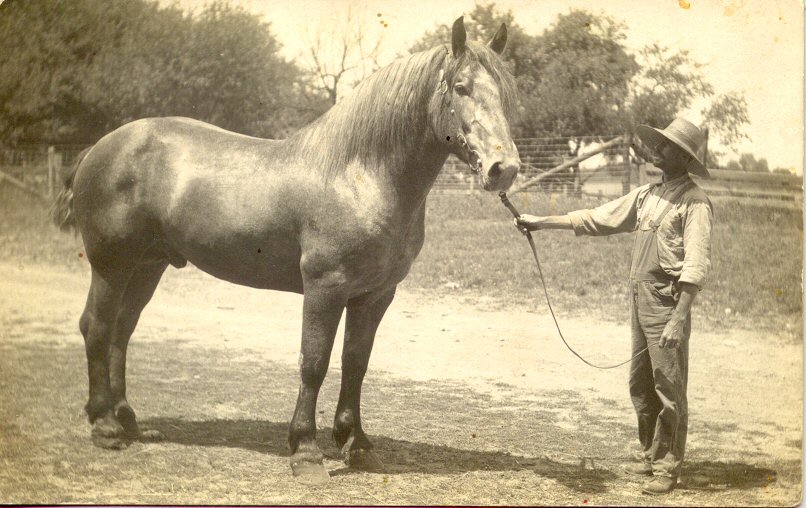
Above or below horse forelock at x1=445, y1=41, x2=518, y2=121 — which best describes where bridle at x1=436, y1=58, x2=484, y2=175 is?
below

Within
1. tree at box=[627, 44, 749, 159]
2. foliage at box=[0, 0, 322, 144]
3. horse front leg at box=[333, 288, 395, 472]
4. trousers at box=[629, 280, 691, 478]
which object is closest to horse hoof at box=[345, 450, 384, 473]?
horse front leg at box=[333, 288, 395, 472]

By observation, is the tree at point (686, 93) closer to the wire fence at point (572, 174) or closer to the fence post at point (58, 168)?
the wire fence at point (572, 174)

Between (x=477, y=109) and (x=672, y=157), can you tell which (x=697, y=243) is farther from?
(x=477, y=109)

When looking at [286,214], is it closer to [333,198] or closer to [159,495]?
[333,198]

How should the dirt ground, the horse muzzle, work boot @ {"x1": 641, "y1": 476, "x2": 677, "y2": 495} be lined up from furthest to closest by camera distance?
the dirt ground
work boot @ {"x1": 641, "y1": 476, "x2": 677, "y2": 495}
the horse muzzle

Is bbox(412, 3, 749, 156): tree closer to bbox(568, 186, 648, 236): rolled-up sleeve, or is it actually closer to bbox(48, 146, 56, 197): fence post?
bbox(568, 186, 648, 236): rolled-up sleeve

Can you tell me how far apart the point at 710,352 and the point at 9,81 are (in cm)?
536

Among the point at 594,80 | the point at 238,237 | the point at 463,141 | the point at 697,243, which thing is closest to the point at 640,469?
the point at 697,243

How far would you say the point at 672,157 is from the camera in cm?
387

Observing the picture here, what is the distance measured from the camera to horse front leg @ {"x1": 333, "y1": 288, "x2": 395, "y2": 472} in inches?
165

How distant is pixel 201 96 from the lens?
5.69 meters

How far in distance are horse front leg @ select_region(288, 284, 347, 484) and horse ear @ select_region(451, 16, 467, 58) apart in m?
1.40

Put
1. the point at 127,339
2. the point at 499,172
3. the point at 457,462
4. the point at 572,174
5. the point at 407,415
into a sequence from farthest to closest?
Answer: the point at 572,174 → the point at 407,415 → the point at 127,339 → the point at 457,462 → the point at 499,172

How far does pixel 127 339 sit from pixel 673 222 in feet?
11.5
